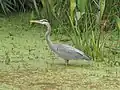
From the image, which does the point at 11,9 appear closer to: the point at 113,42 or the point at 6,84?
the point at 113,42

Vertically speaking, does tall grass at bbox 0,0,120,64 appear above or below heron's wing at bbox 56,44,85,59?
above

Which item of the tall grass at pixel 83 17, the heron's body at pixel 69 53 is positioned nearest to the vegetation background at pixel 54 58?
the tall grass at pixel 83 17

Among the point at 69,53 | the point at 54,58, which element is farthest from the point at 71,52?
the point at 54,58

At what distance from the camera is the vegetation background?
16.2ft

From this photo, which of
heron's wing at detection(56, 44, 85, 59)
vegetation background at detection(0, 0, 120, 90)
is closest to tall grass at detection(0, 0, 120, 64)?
vegetation background at detection(0, 0, 120, 90)

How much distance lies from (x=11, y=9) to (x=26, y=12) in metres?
0.32

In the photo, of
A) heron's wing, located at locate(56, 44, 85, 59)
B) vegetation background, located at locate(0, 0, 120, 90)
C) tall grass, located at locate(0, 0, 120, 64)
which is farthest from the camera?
tall grass, located at locate(0, 0, 120, 64)

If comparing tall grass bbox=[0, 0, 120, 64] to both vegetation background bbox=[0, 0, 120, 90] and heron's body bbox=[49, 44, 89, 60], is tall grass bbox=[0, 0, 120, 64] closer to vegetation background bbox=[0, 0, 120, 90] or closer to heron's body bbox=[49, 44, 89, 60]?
vegetation background bbox=[0, 0, 120, 90]

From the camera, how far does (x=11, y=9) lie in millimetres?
Result: 8758

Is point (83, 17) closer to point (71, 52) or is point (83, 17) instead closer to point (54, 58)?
point (54, 58)

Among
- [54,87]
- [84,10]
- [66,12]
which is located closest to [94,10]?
[66,12]

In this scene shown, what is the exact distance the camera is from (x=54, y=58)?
19.6 ft

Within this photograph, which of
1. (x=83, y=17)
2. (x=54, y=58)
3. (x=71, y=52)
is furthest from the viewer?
(x=83, y=17)

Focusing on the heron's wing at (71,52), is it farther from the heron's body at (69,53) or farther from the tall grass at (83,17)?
the tall grass at (83,17)
